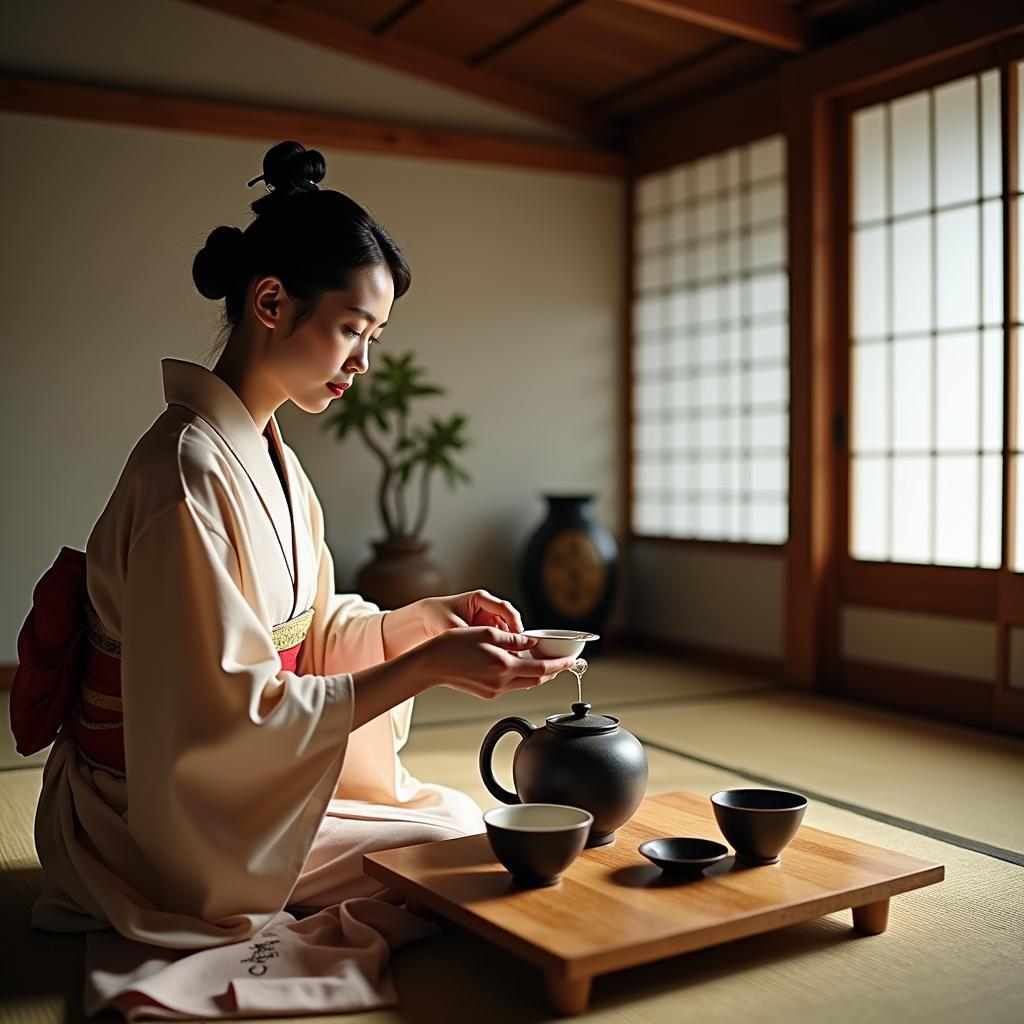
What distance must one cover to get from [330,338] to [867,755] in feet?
7.96

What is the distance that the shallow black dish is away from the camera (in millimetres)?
1998

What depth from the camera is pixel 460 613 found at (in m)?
2.42

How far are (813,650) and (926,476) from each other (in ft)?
2.80

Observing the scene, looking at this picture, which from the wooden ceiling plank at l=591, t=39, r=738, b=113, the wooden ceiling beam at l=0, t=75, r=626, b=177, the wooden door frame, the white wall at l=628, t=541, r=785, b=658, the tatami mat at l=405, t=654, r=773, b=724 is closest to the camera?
the tatami mat at l=405, t=654, r=773, b=724

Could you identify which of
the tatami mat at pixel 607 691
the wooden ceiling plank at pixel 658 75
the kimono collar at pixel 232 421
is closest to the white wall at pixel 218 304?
the wooden ceiling plank at pixel 658 75

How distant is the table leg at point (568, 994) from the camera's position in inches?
71.0

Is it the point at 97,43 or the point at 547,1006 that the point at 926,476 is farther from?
the point at 97,43

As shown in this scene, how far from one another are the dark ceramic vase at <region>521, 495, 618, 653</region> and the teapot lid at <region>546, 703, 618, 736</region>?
358cm

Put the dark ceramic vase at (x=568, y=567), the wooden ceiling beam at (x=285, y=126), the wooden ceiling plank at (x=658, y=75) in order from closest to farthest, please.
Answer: the wooden ceiling beam at (x=285, y=126) < the wooden ceiling plank at (x=658, y=75) < the dark ceramic vase at (x=568, y=567)

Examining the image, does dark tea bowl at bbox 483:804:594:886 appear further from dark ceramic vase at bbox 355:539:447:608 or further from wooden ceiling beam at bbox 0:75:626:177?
wooden ceiling beam at bbox 0:75:626:177

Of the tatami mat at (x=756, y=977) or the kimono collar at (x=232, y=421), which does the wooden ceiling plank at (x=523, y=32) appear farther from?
the tatami mat at (x=756, y=977)

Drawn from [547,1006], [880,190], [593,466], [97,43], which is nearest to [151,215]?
[97,43]

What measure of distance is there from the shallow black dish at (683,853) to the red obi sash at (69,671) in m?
0.73

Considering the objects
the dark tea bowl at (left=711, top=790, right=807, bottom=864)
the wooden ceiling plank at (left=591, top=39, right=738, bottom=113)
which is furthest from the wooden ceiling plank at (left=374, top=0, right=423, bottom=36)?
the dark tea bowl at (left=711, top=790, right=807, bottom=864)
